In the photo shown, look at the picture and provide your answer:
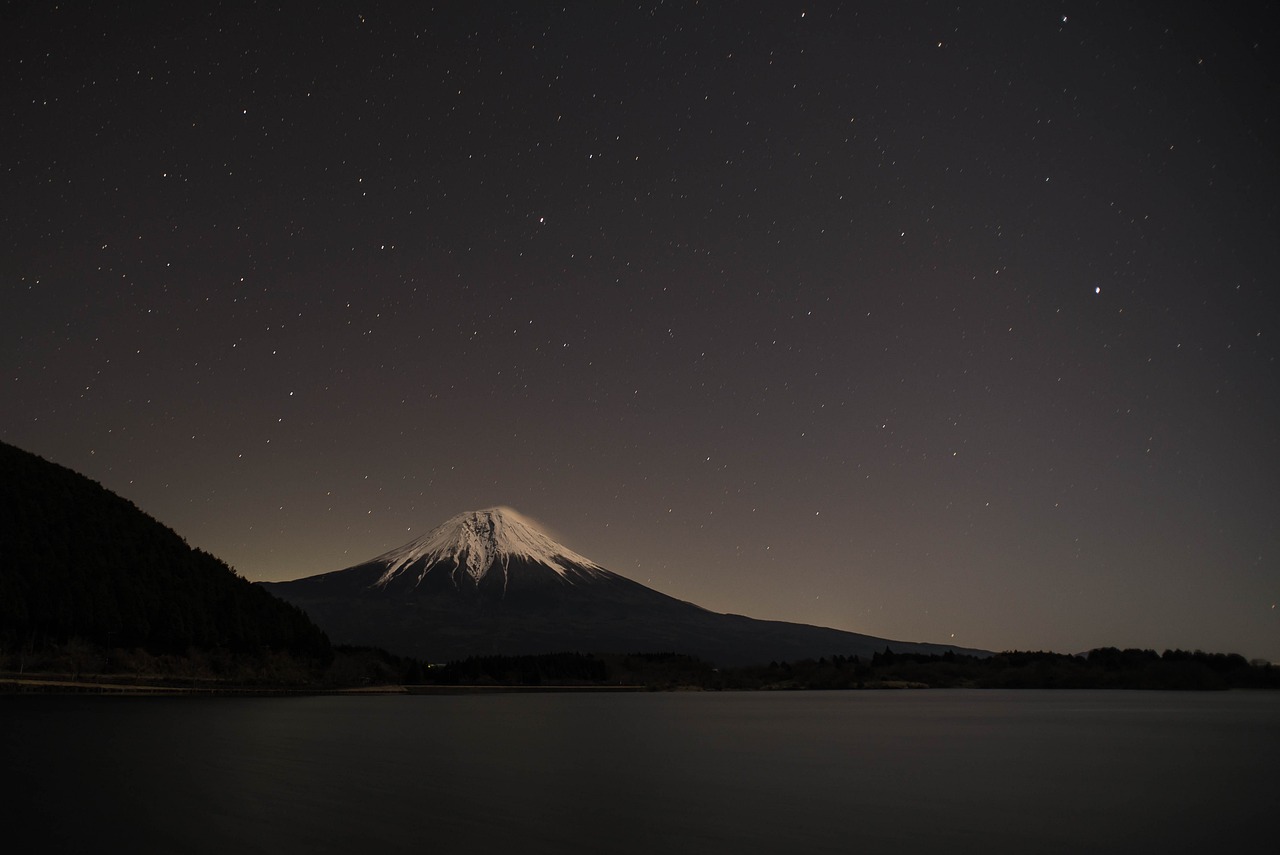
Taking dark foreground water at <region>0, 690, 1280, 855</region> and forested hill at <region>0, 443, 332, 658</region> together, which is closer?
dark foreground water at <region>0, 690, 1280, 855</region>

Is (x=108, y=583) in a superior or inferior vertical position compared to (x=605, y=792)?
superior

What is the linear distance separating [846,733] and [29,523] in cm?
10101

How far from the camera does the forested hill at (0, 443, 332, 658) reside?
106 m

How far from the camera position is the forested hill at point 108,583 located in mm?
105812

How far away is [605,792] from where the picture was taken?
26.3 meters

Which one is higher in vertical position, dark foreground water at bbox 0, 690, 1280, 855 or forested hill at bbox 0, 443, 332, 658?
forested hill at bbox 0, 443, 332, 658

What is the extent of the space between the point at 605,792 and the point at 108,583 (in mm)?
107407

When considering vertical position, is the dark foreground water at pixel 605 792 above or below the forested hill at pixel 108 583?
below

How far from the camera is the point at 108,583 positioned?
4518 inches

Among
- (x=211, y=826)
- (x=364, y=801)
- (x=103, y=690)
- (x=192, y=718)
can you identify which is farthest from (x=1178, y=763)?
(x=103, y=690)

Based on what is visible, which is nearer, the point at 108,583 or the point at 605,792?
the point at 605,792

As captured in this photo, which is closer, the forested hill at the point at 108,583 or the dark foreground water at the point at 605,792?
the dark foreground water at the point at 605,792

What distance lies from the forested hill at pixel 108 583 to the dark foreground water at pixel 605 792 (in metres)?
63.0

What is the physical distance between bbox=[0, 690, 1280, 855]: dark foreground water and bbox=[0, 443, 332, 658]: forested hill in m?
63.0
